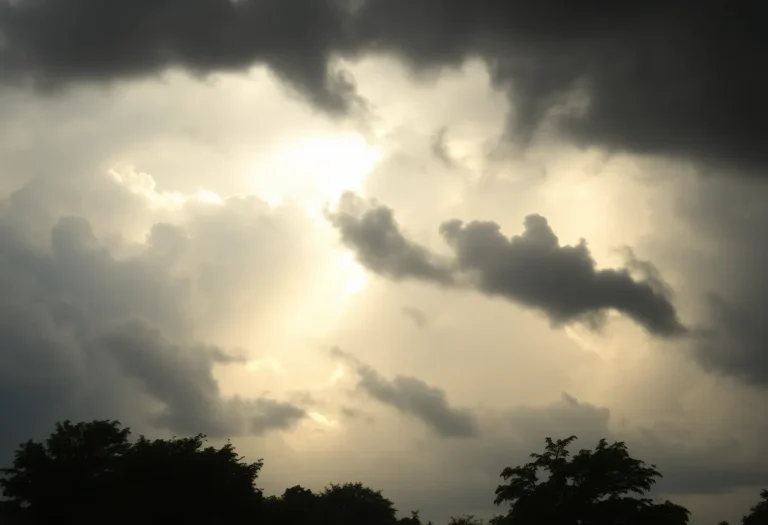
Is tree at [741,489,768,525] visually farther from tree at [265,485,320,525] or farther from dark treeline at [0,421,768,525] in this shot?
tree at [265,485,320,525]

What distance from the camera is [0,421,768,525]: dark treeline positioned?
60.1 meters

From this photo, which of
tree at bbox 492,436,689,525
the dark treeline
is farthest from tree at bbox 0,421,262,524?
tree at bbox 492,436,689,525

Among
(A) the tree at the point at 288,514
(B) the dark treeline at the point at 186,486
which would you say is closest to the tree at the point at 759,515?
(B) the dark treeline at the point at 186,486

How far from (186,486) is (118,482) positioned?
5489 mm

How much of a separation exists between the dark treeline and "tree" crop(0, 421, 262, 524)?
84 mm

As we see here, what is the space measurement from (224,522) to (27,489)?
1655 cm

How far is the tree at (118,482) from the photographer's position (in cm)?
6644

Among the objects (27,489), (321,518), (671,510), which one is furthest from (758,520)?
(27,489)

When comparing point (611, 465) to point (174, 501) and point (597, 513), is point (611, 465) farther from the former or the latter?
point (174, 501)

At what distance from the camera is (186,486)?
226 ft

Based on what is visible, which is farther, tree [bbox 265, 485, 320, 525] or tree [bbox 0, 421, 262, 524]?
tree [bbox 265, 485, 320, 525]

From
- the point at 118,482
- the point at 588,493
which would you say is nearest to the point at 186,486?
the point at 118,482

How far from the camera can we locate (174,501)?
6744 centimetres

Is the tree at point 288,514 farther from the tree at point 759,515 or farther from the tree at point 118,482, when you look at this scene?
the tree at point 759,515
